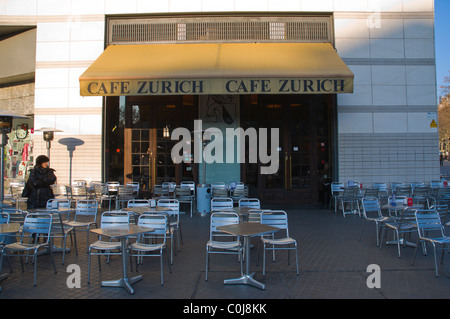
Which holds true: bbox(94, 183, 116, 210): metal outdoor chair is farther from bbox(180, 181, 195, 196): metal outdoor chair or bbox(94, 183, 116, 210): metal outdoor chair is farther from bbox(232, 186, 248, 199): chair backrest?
bbox(232, 186, 248, 199): chair backrest

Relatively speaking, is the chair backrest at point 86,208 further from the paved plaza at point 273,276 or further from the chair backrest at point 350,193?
the chair backrest at point 350,193

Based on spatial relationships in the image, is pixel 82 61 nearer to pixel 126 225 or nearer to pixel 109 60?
pixel 109 60

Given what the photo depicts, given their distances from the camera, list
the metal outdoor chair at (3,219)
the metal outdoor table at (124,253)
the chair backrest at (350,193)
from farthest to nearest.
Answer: the chair backrest at (350,193) → the metal outdoor chair at (3,219) → the metal outdoor table at (124,253)

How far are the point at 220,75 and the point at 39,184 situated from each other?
4.90 meters

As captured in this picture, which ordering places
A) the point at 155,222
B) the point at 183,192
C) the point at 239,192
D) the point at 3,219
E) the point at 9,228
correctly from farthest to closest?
the point at 183,192 < the point at 239,192 < the point at 3,219 < the point at 155,222 < the point at 9,228

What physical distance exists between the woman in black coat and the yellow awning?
2912mm

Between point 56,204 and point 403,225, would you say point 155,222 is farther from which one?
point 403,225

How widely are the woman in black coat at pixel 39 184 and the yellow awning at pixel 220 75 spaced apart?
2.91 meters

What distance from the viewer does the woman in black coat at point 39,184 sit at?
279 inches

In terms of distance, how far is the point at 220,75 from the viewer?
9125 millimetres

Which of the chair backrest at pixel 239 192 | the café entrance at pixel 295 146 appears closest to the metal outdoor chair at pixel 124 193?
the chair backrest at pixel 239 192

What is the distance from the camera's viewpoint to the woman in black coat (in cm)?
709

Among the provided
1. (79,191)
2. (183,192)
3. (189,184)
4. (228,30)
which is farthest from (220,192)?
(228,30)
